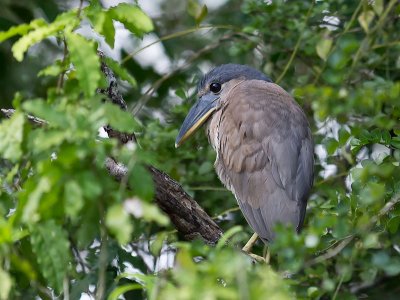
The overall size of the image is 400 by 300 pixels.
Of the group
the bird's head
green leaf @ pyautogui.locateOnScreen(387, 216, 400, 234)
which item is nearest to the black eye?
the bird's head

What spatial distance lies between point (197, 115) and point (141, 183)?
2407mm

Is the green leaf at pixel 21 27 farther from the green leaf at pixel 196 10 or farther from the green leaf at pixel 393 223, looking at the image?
the green leaf at pixel 196 10

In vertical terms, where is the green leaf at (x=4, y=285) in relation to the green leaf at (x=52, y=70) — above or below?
below

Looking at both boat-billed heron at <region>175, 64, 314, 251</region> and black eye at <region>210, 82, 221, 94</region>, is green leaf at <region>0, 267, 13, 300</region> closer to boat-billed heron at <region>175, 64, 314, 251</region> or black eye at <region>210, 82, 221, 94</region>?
boat-billed heron at <region>175, 64, 314, 251</region>

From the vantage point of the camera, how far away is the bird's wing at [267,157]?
3.51m

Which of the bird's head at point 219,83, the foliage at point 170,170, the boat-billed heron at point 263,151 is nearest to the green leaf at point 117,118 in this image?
the foliage at point 170,170

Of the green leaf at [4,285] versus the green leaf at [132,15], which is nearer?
the green leaf at [4,285]

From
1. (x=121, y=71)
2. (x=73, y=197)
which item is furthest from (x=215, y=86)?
(x=73, y=197)

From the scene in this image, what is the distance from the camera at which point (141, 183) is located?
5.67 feet

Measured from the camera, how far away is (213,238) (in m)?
3.21

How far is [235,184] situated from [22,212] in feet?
6.55

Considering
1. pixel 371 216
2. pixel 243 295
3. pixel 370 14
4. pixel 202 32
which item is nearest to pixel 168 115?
pixel 202 32

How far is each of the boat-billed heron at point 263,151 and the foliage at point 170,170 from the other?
0.09m

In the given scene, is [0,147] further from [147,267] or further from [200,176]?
[200,176]
